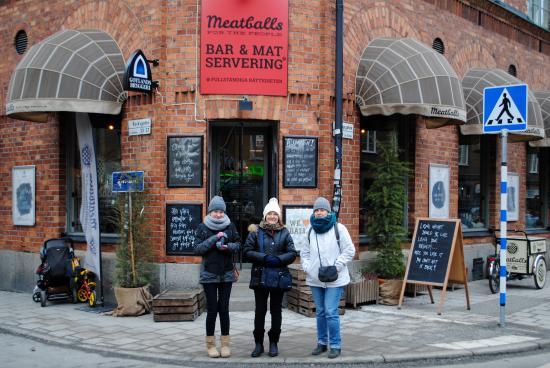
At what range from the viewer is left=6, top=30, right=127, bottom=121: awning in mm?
10320

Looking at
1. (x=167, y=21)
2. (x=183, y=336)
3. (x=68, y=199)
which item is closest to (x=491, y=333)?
(x=183, y=336)

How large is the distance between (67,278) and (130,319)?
6.97ft

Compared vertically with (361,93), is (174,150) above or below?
below

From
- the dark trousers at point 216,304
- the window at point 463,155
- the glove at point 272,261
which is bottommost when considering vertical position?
the dark trousers at point 216,304

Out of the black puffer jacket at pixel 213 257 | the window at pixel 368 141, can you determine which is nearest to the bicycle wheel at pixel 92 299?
the black puffer jacket at pixel 213 257

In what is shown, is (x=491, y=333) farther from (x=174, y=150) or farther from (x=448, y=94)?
(x=174, y=150)

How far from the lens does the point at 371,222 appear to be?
11.1 m

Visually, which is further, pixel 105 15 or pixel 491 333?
pixel 105 15

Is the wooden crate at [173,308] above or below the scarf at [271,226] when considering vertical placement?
below

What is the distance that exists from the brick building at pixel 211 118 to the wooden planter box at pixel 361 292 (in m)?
0.95

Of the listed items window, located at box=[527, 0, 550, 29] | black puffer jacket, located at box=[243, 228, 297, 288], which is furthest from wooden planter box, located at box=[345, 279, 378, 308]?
window, located at box=[527, 0, 550, 29]

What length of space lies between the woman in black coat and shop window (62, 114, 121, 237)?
4.31 m

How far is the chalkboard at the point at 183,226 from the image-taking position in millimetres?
10094

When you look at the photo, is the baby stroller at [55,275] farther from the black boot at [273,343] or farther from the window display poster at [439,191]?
the window display poster at [439,191]
